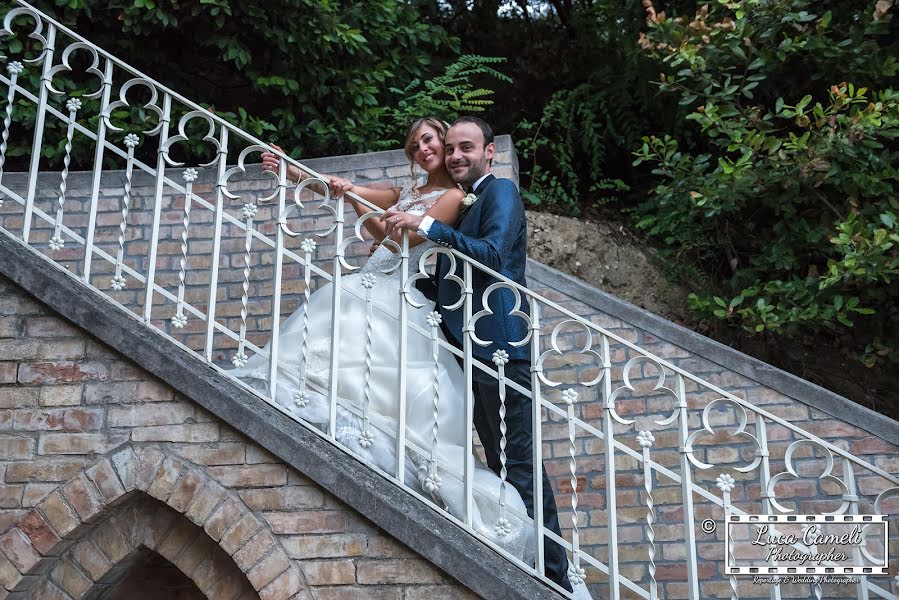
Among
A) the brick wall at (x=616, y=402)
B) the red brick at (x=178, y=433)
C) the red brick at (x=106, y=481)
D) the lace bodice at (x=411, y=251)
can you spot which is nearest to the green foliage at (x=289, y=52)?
the brick wall at (x=616, y=402)

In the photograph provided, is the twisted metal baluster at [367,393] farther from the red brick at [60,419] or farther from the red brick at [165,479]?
the red brick at [60,419]

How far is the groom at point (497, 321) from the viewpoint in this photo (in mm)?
3760

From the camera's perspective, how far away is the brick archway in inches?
139

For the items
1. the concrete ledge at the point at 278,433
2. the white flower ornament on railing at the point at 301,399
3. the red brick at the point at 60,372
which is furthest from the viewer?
the red brick at the point at 60,372

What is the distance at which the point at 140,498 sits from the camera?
3.74m

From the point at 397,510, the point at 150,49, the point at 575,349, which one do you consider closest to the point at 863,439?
the point at 575,349

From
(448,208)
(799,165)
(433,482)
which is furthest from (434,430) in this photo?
(799,165)

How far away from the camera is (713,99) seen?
19.4 feet

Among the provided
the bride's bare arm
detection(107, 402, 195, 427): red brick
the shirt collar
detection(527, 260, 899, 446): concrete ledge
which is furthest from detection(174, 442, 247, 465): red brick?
detection(527, 260, 899, 446): concrete ledge

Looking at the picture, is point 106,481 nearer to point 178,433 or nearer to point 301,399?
point 178,433

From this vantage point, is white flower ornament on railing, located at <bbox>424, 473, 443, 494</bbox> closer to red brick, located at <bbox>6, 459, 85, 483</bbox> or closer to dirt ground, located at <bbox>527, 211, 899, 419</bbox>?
red brick, located at <bbox>6, 459, 85, 483</bbox>

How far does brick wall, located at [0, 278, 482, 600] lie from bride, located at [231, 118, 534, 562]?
0.29 meters

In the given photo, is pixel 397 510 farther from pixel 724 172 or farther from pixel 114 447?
pixel 724 172

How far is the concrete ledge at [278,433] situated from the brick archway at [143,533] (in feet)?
0.95
